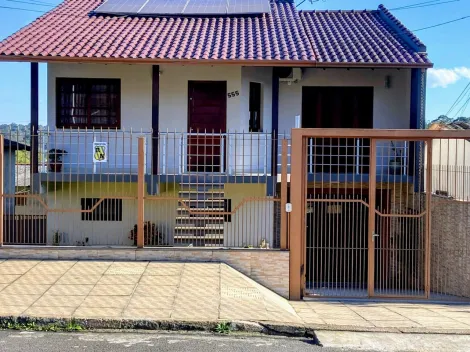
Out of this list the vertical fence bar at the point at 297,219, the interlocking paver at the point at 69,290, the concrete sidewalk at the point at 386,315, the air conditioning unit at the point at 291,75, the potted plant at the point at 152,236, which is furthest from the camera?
the air conditioning unit at the point at 291,75

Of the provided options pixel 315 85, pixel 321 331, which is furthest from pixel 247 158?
pixel 321 331

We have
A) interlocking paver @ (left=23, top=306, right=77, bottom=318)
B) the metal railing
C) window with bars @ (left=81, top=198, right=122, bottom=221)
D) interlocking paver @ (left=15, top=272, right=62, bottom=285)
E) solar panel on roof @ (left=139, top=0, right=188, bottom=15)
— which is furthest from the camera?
solar panel on roof @ (left=139, top=0, right=188, bottom=15)

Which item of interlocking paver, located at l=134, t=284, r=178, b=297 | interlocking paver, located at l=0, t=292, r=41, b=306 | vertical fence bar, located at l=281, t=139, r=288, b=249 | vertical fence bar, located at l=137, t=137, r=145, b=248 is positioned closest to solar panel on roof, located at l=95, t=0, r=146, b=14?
vertical fence bar, located at l=137, t=137, r=145, b=248

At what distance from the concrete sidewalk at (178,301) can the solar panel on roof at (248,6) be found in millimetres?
8484

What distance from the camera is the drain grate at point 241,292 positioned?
739 centimetres

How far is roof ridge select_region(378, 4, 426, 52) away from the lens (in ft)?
40.3

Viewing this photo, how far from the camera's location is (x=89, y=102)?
41.2 feet

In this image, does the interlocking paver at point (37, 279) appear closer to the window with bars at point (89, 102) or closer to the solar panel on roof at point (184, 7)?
the window with bars at point (89, 102)

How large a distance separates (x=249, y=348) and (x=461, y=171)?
6524mm

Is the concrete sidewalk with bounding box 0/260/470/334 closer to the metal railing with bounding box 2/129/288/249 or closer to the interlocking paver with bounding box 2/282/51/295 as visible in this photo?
the interlocking paver with bounding box 2/282/51/295

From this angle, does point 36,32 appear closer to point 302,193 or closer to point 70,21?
point 70,21

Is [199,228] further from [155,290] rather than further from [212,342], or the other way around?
[212,342]

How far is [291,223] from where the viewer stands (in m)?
8.41

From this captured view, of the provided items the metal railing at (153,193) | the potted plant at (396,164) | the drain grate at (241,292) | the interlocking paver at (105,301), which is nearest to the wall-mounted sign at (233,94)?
the metal railing at (153,193)
